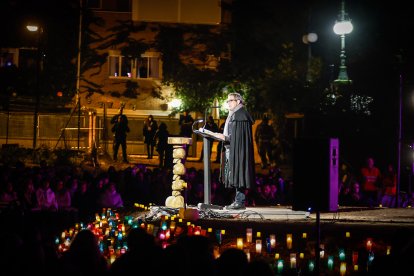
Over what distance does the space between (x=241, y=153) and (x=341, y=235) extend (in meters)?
2.59

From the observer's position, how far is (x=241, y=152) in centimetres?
1398

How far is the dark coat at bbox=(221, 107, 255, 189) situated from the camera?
14.0 metres

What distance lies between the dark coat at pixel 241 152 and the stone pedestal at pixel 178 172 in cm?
115

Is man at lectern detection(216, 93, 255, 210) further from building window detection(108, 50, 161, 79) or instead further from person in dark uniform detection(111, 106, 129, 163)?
building window detection(108, 50, 161, 79)

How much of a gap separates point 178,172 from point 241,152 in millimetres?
1551

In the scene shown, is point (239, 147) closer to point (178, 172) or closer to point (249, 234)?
point (178, 172)

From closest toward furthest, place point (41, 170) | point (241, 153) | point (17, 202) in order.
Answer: point (241, 153) < point (17, 202) < point (41, 170)

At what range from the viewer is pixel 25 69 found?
111ft

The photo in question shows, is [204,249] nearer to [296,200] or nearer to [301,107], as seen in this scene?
[296,200]

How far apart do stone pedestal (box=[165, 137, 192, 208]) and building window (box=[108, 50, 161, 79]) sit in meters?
19.8

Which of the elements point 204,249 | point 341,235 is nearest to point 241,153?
point 341,235

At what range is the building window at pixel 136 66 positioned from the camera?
113ft

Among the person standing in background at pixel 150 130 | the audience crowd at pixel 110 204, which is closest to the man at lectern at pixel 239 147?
the audience crowd at pixel 110 204

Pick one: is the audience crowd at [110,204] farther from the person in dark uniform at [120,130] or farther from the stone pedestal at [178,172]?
the person in dark uniform at [120,130]
